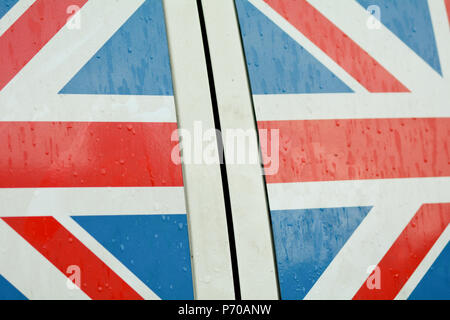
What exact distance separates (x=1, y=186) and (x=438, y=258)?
110cm

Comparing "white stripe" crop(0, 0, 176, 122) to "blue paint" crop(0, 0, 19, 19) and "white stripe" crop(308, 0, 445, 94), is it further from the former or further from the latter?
"white stripe" crop(308, 0, 445, 94)

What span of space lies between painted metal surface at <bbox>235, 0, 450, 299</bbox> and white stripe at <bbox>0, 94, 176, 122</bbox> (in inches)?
10.1

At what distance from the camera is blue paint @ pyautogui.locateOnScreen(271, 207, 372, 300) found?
1051 millimetres

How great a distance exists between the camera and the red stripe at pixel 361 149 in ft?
3.69

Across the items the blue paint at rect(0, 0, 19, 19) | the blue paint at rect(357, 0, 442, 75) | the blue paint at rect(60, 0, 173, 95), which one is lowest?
the blue paint at rect(60, 0, 173, 95)

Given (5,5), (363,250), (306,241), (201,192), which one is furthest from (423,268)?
(5,5)

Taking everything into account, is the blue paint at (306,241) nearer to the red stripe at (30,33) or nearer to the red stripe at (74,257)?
the red stripe at (74,257)

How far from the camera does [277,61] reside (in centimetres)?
118

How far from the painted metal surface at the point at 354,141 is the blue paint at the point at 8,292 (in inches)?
23.8

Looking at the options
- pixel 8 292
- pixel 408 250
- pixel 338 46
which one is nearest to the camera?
pixel 8 292

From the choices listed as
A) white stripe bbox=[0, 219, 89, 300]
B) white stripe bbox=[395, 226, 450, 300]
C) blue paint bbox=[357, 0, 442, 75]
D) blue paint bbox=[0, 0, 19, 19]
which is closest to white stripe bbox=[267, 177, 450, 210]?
white stripe bbox=[395, 226, 450, 300]

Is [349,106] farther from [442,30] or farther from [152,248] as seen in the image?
[152,248]

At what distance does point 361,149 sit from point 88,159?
2.30ft
